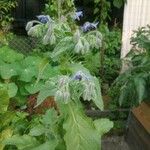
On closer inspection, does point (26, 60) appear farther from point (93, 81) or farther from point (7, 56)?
point (93, 81)

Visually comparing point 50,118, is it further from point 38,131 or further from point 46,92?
point 46,92

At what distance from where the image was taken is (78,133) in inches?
130

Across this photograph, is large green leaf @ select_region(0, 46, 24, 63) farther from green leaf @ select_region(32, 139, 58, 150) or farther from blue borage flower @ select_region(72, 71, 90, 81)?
blue borage flower @ select_region(72, 71, 90, 81)

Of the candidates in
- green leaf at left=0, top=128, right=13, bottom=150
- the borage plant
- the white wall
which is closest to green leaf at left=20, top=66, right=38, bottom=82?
the borage plant

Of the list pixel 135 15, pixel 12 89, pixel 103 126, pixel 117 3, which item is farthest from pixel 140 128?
pixel 117 3

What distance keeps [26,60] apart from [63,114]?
2970 mm

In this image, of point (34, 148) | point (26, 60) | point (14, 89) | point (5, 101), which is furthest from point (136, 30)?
point (34, 148)

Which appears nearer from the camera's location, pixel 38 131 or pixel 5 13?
pixel 38 131

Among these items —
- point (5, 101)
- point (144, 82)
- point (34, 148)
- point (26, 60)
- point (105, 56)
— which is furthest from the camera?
point (105, 56)

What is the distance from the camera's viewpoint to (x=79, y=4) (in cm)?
812

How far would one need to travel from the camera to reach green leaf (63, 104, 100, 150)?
130 inches

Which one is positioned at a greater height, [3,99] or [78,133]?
[78,133]

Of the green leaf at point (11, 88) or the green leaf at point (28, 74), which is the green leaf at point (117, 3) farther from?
the green leaf at point (11, 88)

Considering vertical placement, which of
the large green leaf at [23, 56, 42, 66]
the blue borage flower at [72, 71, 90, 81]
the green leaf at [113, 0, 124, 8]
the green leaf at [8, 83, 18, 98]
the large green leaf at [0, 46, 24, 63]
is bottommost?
the green leaf at [8, 83, 18, 98]
